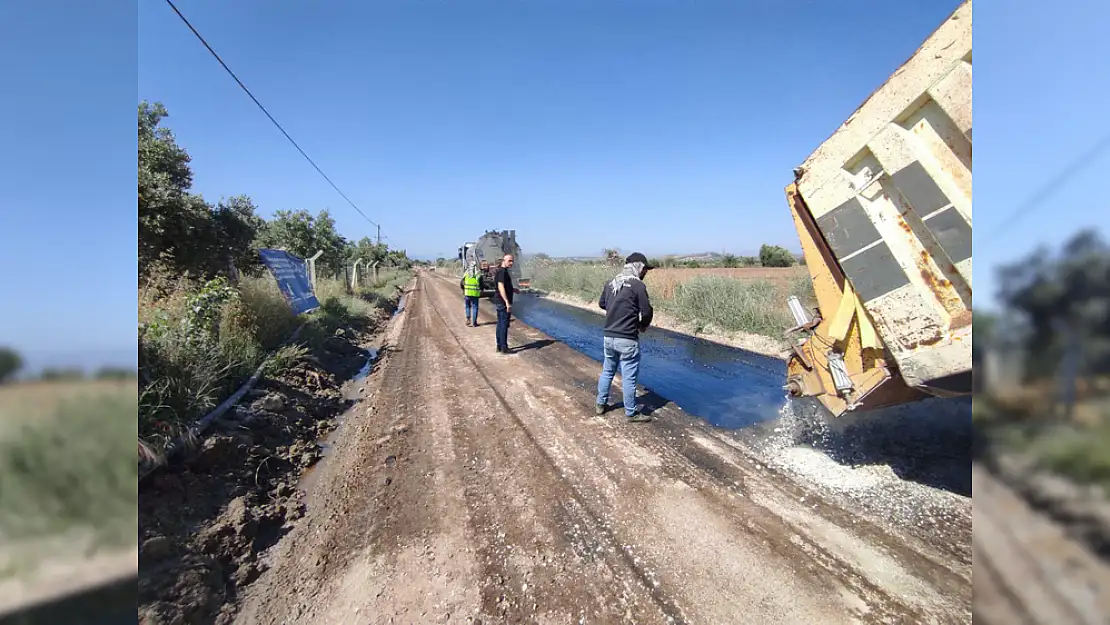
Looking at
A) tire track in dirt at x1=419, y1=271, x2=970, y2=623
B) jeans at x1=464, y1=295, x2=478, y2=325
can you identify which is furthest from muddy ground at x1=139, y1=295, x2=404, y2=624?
jeans at x1=464, y1=295, x2=478, y2=325

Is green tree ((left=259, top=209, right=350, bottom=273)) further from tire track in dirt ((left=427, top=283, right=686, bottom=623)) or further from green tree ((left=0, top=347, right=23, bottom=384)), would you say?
green tree ((left=0, top=347, right=23, bottom=384))

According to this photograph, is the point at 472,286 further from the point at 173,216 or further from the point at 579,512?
the point at 579,512

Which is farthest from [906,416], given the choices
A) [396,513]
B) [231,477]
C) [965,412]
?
[231,477]

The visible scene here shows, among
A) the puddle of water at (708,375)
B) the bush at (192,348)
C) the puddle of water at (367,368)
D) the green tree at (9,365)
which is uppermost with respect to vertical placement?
the green tree at (9,365)

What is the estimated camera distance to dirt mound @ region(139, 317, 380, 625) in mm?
2393

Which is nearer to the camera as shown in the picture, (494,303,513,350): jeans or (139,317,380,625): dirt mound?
(139,317,380,625): dirt mound

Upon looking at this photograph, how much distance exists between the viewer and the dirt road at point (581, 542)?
231 cm

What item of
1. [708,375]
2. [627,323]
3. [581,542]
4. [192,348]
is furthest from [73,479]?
[708,375]

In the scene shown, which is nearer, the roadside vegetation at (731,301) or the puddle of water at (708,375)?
the puddle of water at (708,375)

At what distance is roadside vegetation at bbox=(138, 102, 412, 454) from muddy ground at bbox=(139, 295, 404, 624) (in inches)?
12.8

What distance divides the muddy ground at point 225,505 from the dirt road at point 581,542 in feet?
0.59

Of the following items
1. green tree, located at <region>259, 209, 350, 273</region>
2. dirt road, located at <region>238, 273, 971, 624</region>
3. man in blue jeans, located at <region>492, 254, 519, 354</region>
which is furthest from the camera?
green tree, located at <region>259, 209, 350, 273</region>

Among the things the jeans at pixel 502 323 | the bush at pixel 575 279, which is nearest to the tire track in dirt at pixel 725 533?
the jeans at pixel 502 323

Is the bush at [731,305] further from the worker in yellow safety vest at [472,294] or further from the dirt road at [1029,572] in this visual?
the dirt road at [1029,572]
